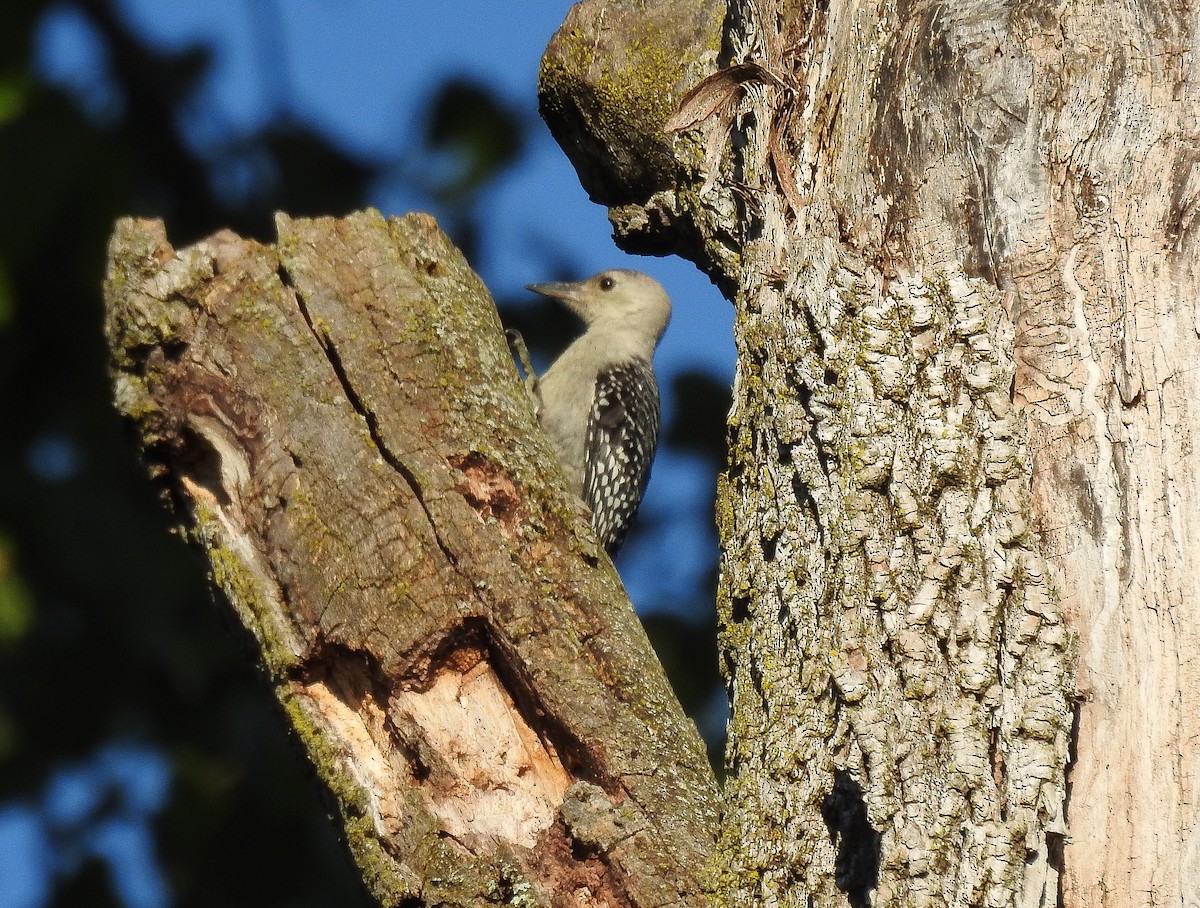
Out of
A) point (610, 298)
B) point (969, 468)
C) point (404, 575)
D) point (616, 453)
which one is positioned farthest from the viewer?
point (610, 298)

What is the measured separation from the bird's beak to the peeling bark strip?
11.3 ft

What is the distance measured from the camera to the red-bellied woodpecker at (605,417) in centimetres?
656

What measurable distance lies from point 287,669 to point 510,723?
57 cm

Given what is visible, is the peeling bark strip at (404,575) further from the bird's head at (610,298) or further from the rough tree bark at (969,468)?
the bird's head at (610,298)

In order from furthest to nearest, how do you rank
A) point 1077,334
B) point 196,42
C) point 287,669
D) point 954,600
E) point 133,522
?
point 196,42 → point 133,522 → point 287,669 → point 1077,334 → point 954,600

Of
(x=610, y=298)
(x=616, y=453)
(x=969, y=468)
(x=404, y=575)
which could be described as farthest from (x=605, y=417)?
(x=969, y=468)

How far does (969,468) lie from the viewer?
10.3ft

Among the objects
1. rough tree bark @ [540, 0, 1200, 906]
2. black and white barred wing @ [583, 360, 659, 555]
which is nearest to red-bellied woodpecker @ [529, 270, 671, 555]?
black and white barred wing @ [583, 360, 659, 555]

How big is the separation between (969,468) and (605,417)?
11.7ft

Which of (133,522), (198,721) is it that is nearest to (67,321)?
(133,522)

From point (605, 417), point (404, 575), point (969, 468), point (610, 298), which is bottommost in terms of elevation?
point (404, 575)

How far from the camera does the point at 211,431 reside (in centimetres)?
365

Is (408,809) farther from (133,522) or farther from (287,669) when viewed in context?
(133,522)

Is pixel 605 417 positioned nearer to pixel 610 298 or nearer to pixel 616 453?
pixel 616 453
